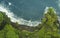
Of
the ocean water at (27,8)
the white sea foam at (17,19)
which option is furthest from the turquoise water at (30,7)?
the white sea foam at (17,19)

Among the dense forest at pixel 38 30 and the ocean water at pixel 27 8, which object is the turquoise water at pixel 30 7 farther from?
the dense forest at pixel 38 30

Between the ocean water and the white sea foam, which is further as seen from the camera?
the ocean water

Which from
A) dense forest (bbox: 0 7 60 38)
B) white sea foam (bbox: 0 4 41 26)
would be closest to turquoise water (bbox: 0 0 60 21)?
white sea foam (bbox: 0 4 41 26)

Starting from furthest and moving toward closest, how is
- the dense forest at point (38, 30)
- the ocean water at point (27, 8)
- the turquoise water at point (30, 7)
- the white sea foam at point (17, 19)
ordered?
the turquoise water at point (30, 7) < the ocean water at point (27, 8) < the white sea foam at point (17, 19) < the dense forest at point (38, 30)

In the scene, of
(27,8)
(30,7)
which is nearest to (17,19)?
(27,8)

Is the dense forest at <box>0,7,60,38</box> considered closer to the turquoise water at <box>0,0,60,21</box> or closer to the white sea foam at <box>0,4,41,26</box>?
the white sea foam at <box>0,4,41,26</box>

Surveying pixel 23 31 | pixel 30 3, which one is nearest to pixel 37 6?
A: pixel 30 3

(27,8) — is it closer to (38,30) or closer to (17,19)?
(17,19)

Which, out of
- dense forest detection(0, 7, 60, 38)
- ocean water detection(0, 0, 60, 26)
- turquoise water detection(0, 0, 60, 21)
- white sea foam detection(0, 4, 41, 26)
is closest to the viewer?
dense forest detection(0, 7, 60, 38)
